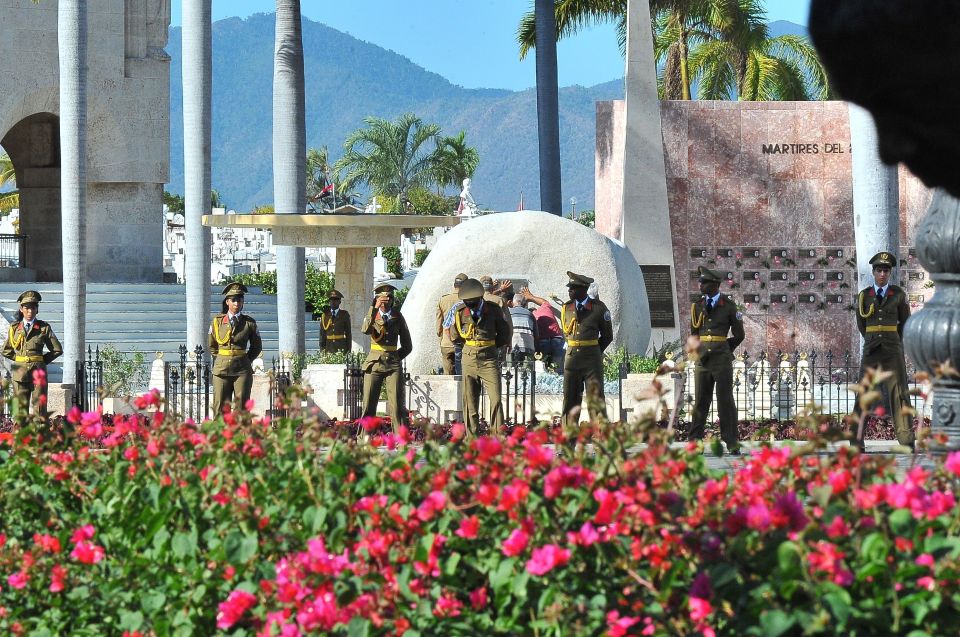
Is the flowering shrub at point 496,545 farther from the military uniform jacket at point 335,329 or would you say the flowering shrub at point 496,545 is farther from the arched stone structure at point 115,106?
the arched stone structure at point 115,106

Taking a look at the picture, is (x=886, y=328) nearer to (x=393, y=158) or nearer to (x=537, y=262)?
(x=537, y=262)

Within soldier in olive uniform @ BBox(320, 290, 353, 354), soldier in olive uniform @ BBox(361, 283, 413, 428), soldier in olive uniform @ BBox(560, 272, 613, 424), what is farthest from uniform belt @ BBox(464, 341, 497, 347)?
soldier in olive uniform @ BBox(320, 290, 353, 354)

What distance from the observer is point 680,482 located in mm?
4719

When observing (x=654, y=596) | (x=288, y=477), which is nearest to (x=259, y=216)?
(x=288, y=477)

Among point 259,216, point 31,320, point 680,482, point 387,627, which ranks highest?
point 259,216

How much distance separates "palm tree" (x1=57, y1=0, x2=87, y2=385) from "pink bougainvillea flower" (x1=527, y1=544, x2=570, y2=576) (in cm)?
1459

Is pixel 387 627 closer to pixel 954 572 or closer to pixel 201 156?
pixel 954 572

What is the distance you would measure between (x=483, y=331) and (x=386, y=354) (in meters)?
0.99

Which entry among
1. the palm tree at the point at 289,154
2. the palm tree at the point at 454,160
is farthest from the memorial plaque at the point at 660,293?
the palm tree at the point at 454,160

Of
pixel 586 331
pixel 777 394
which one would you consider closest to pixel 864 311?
pixel 586 331

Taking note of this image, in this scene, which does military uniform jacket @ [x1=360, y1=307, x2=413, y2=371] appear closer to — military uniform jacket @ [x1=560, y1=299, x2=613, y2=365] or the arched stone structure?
military uniform jacket @ [x1=560, y1=299, x2=613, y2=365]

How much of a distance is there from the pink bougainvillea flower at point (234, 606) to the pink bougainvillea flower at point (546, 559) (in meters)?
0.88

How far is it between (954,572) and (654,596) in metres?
0.83

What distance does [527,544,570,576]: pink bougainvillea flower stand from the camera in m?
3.99
